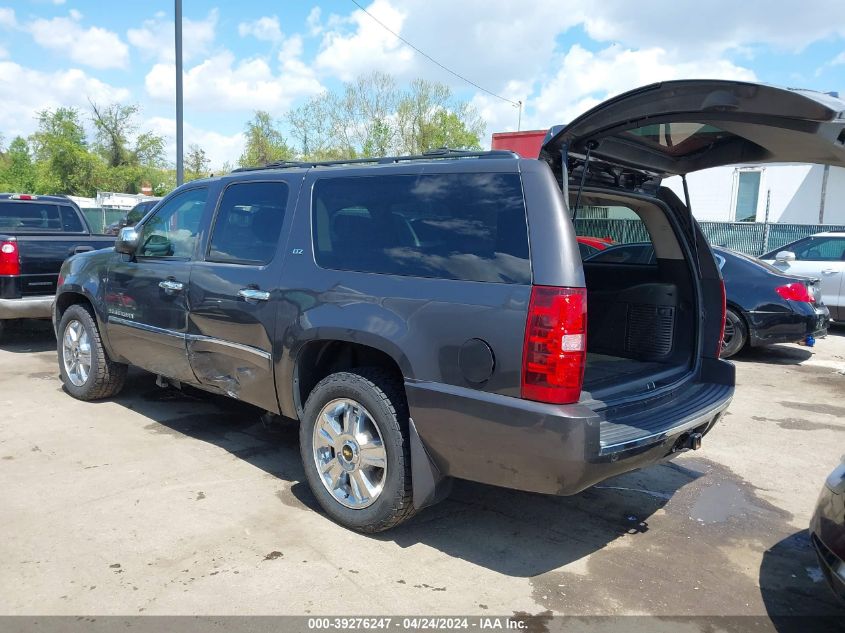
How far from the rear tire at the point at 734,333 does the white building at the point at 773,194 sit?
65.6 feet

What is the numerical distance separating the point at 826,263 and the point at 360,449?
10.2 m

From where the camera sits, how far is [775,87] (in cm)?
282

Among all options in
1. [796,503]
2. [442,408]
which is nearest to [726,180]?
[796,503]

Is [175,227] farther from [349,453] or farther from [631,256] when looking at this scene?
[631,256]

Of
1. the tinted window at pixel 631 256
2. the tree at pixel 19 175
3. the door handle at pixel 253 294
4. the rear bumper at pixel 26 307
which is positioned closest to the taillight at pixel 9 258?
the rear bumper at pixel 26 307

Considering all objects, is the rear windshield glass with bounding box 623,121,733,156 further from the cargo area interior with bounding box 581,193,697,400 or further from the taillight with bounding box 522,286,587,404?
the taillight with bounding box 522,286,587,404

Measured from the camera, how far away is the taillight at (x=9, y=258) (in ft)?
25.8

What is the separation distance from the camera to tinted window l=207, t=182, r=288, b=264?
4344 millimetres

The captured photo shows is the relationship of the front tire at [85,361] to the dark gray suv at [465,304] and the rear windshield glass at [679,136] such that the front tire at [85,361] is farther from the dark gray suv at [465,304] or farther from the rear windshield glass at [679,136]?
the rear windshield glass at [679,136]

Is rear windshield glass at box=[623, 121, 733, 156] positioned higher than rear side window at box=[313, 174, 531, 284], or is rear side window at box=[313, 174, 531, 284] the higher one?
rear windshield glass at box=[623, 121, 733, 156]

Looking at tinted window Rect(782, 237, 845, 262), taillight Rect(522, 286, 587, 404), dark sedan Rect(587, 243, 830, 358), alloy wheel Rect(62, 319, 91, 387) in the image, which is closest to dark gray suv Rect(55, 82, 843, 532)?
taillight Rect(522, 286, 587, 404)

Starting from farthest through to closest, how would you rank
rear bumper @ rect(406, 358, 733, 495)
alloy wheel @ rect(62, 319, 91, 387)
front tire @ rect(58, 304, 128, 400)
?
alloy wheel @ rect(62, 319, 91, 387), front tire @ rect(58, 304, 128, 400), rear bumper @ rect(406, 358, 733, 495)

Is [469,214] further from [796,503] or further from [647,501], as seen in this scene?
[796,503]

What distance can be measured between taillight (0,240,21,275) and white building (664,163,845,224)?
969 inches
